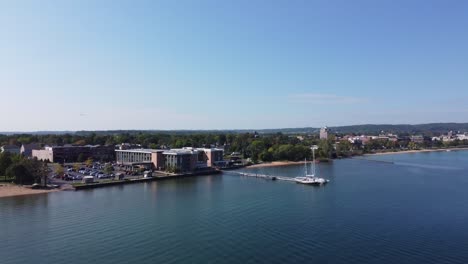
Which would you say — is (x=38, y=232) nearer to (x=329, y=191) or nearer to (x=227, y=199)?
(x=227, y=199)

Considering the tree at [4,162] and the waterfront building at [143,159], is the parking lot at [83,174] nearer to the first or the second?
the waterfront building at [143,159]

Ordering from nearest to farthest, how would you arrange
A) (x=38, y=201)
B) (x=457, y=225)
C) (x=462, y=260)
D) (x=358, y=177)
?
(x=462, y=260) → (x=457, y=225) → (x=38, y=201) → (x=358, y=177)

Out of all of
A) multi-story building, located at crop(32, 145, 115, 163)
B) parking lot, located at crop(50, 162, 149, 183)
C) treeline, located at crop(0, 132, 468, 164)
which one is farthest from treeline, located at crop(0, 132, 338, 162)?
parking lot, located at crop(50, 162, 149, 183)

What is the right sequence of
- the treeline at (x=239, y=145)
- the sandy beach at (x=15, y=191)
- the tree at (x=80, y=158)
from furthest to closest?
1. the treeline at (x=239, y=145)
2. the tree at (x=80, y=158)
3. the sandy beach at (x=15, y=191)

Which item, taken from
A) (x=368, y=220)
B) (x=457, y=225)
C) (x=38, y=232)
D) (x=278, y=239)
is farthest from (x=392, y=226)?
(x=38, y=232)

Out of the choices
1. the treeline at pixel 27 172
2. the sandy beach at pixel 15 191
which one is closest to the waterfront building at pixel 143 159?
the treeline at pixel 27 172

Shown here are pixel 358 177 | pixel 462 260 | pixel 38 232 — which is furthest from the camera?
pixel 358 177

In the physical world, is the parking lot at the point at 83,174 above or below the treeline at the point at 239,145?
below
